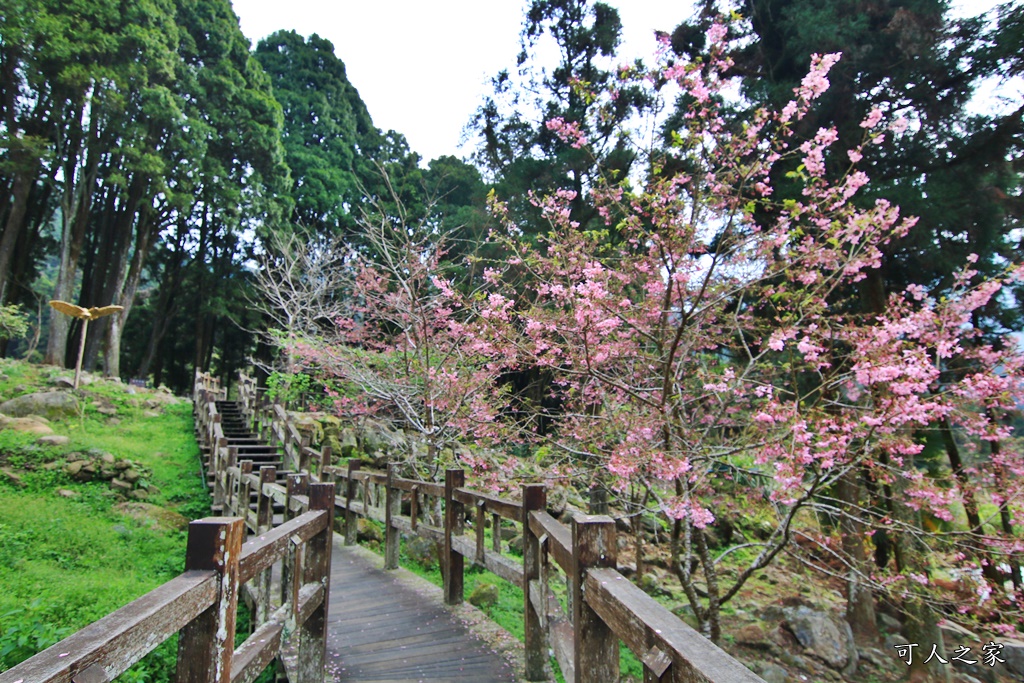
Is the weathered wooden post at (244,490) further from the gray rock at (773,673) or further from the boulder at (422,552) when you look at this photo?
the gray rock at (773,673)

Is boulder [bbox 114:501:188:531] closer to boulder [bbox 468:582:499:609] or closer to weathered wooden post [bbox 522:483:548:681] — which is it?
boulder [bbox 468:582:499:609]

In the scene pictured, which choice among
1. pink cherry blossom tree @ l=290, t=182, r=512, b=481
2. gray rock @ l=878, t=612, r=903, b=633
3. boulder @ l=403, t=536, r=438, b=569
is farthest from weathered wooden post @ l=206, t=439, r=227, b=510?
gray rock @ l=878, t=612, r=903, b=633

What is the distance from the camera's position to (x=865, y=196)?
803 cm

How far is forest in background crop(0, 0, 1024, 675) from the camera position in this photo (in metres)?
5.24

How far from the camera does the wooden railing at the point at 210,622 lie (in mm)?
1247

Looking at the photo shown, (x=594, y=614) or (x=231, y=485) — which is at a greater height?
(x=594, y=614)

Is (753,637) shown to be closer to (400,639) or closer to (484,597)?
(484,597)

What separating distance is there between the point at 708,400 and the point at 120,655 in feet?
24.5

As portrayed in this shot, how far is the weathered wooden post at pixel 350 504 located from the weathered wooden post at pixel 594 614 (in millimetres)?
6676

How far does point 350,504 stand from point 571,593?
6590 mm

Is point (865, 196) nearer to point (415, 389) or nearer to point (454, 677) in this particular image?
point (415, 389)

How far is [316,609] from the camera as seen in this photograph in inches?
136

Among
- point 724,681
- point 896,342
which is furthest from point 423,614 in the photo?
point 896,342

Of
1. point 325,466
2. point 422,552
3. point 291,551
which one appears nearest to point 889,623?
point 422,552
